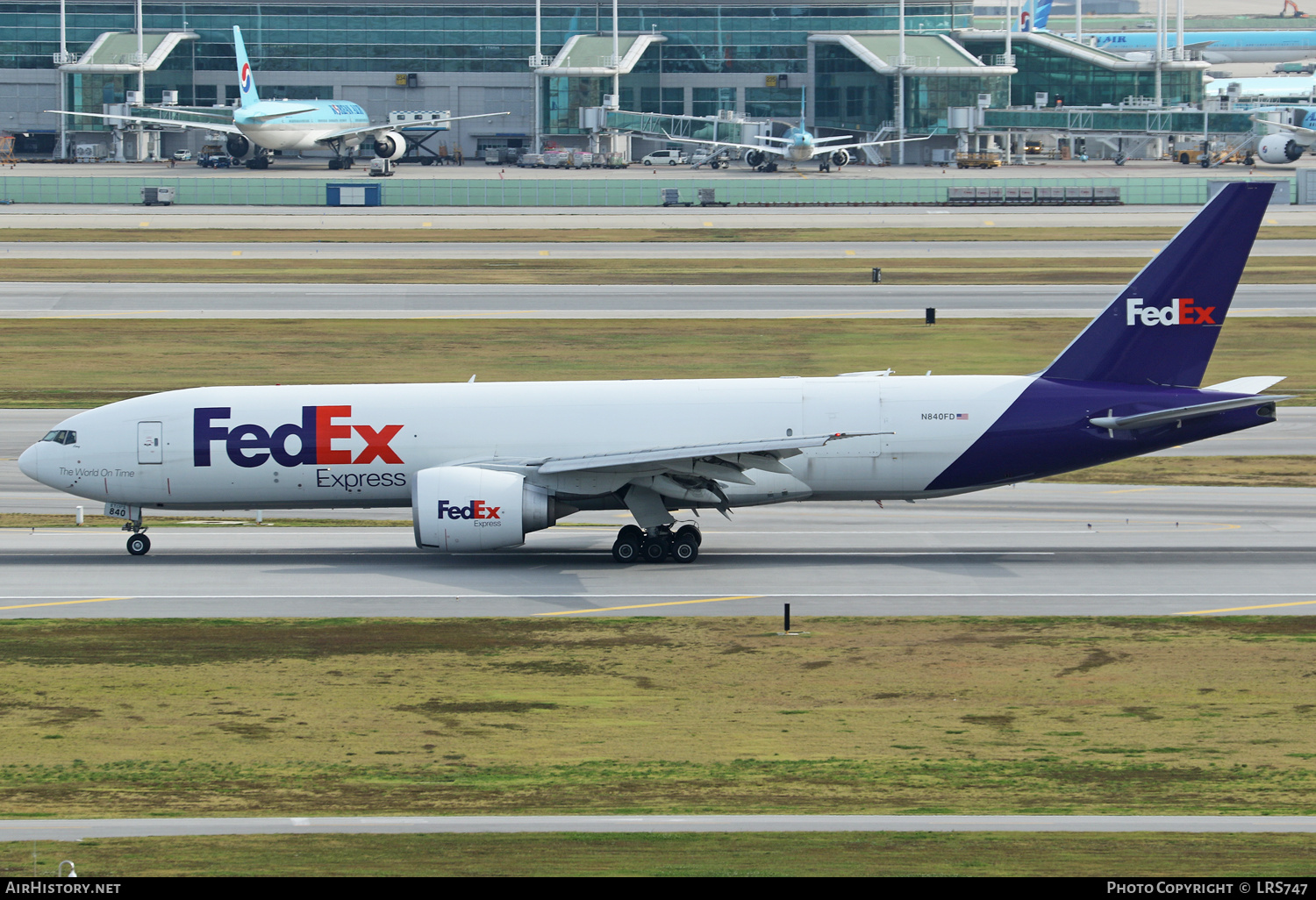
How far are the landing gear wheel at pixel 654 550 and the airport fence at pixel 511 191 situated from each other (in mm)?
91735

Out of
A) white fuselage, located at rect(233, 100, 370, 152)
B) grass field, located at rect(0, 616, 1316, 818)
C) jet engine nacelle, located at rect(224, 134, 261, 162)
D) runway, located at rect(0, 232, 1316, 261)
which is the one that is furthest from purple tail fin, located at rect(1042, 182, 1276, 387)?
jet engine nacelle, located at rect(224, 134, 261, 162)

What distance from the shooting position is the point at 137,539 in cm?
3903

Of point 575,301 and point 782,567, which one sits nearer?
point 782,567

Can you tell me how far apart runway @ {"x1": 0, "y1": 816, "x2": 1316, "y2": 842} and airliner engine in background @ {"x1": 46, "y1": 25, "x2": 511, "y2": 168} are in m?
139

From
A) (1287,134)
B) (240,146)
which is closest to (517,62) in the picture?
(240,146)

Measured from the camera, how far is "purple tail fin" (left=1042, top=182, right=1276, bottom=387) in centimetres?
3834

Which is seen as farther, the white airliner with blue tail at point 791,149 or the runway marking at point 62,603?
the white airliner with blue tail at point 791,149

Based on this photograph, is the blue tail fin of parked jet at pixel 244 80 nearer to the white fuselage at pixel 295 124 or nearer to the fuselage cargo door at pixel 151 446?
the white fuselage at pixel 295 124

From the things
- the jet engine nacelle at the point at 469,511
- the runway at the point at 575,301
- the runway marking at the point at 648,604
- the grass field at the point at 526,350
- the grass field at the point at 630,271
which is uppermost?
the grass field at the point at 630,271

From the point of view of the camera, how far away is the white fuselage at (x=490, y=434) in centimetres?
3750

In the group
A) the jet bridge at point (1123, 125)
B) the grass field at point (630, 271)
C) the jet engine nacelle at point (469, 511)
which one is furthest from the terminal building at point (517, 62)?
the jet engine nacelle at point (469, 511)

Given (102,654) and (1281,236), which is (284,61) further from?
(102,654)

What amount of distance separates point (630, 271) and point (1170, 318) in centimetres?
5677

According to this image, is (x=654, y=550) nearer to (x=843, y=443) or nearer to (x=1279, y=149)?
(x=843, y=443)
